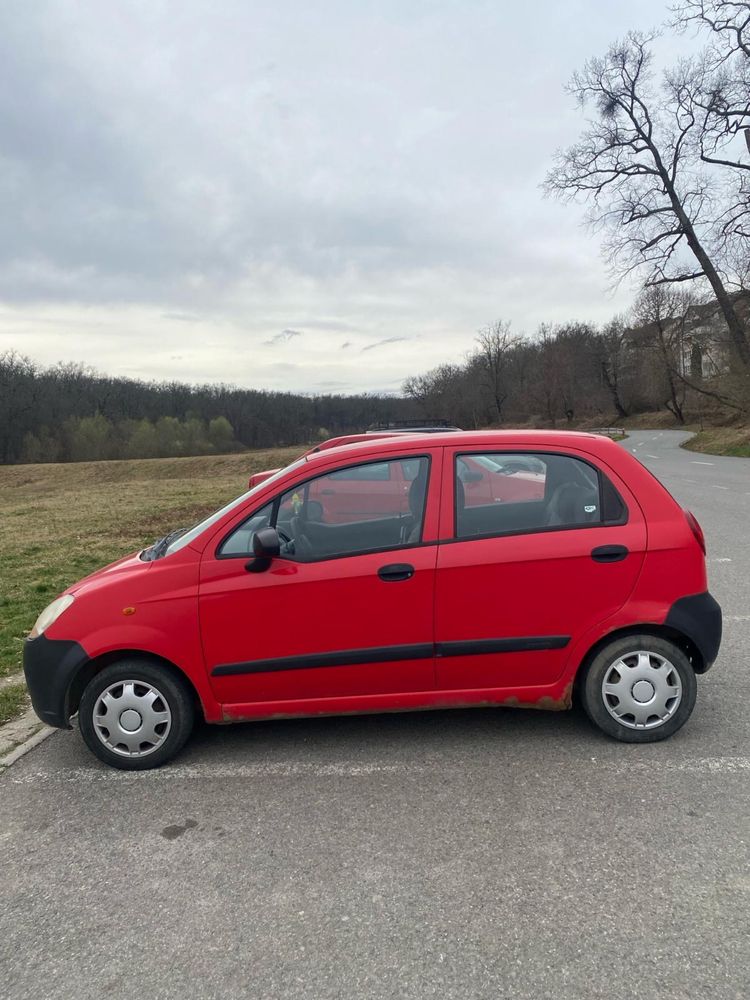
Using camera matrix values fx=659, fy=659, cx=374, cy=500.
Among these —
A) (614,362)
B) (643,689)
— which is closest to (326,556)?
(643,689)

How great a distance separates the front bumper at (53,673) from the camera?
11.2 feet

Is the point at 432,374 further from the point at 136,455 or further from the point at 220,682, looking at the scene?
the point at 220,682

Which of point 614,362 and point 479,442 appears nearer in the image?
point 479,442

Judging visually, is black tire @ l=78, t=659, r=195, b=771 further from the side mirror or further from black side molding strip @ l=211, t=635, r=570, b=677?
the side mirror

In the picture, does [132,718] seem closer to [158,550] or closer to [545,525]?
[158,550]

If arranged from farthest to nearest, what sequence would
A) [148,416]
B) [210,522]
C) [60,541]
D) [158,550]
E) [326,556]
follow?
[148,416], [60,541], [158,550], [210,522], [326,556]

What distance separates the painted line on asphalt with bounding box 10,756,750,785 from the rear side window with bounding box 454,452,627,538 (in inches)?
47.4

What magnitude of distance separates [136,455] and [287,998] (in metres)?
76.9

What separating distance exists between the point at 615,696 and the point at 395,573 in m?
1.36

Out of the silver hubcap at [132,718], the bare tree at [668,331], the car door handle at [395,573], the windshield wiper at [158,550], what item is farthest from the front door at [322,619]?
the bare tree at [668,331]

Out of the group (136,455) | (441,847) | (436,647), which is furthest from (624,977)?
(136,455)

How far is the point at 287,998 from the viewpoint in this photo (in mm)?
2020

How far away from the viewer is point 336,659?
11.2ft

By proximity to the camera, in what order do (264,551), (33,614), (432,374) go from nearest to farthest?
(264,551) < (33,614) < (432,374)
